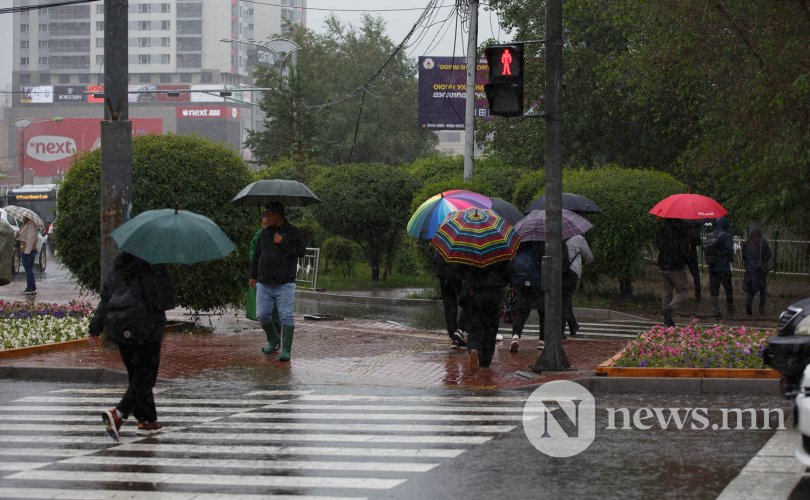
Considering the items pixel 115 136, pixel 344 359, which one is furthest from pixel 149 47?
pixel 344 359

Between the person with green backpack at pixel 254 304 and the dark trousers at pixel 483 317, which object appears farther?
the person with green backpack at pixel 254 304

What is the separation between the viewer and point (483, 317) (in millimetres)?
13508

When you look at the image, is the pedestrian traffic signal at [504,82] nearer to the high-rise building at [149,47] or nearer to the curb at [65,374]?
the curb at [65,374]

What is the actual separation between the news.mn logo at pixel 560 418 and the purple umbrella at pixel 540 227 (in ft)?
10.9

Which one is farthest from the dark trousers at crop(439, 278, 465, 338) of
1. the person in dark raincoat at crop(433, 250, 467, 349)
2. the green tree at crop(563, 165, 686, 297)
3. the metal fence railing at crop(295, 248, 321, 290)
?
the metal fence railing at crop(295, 248, 321, 290)

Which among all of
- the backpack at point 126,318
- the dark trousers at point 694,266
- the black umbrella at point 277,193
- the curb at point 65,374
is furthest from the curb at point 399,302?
the backpack at point 126,318

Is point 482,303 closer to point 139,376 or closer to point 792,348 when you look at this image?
A: point 792,348

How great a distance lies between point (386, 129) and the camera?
83.6 metres

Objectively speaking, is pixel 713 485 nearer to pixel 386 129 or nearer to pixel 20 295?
pixel 20 295

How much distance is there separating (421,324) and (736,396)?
8968mm

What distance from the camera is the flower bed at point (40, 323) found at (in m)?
15.3

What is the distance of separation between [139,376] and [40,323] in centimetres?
750

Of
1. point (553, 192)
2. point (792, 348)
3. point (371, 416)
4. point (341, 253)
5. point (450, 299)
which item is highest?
point (553, 192)

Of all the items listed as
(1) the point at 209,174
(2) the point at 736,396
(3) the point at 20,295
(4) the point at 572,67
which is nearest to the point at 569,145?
(4) the point at 572,67
